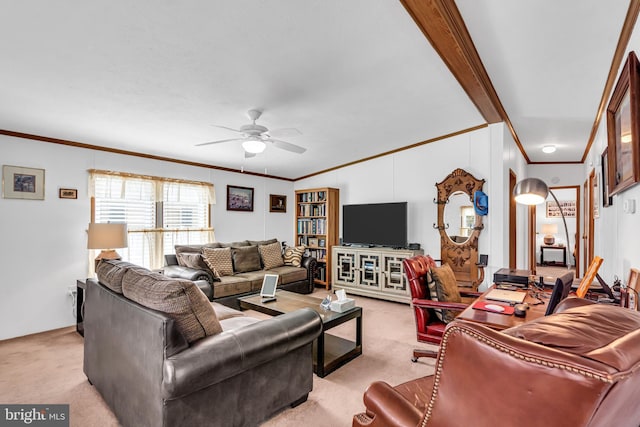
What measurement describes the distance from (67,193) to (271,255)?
2914mm

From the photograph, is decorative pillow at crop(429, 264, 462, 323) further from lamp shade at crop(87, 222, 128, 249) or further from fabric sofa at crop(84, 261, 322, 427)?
lamp shade at crop(87, 222, 128, 249)

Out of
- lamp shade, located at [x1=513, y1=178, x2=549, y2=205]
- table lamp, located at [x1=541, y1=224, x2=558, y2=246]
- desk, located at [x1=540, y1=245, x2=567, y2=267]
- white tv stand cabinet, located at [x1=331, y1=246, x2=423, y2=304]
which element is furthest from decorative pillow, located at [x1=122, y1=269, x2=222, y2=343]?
table lamp, located at [x1=541, y1=224, x2=558, y2=246]

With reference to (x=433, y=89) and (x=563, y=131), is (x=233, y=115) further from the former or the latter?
(x=563, y=131)

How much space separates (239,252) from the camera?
16.6 ft

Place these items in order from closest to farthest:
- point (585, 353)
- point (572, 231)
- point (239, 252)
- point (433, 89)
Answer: point (585, 353) < point (433, 89) < point (239, 252) < point (572, 231)

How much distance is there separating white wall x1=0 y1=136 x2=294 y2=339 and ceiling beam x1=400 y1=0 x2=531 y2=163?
408 cm

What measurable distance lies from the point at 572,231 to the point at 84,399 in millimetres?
10912

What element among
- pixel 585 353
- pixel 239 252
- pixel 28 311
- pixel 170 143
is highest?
pixel 170 143

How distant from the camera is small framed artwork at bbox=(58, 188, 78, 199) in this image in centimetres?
375

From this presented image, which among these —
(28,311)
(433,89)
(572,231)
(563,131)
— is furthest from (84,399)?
(572,231)

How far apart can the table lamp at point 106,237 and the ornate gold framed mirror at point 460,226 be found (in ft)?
14.0

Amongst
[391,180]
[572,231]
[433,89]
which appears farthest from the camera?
[572,231]

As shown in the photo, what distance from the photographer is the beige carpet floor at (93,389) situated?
2.12 m

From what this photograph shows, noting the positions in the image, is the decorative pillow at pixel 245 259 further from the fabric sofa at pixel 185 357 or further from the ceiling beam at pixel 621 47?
the ceiling beam at pixel 621 47
